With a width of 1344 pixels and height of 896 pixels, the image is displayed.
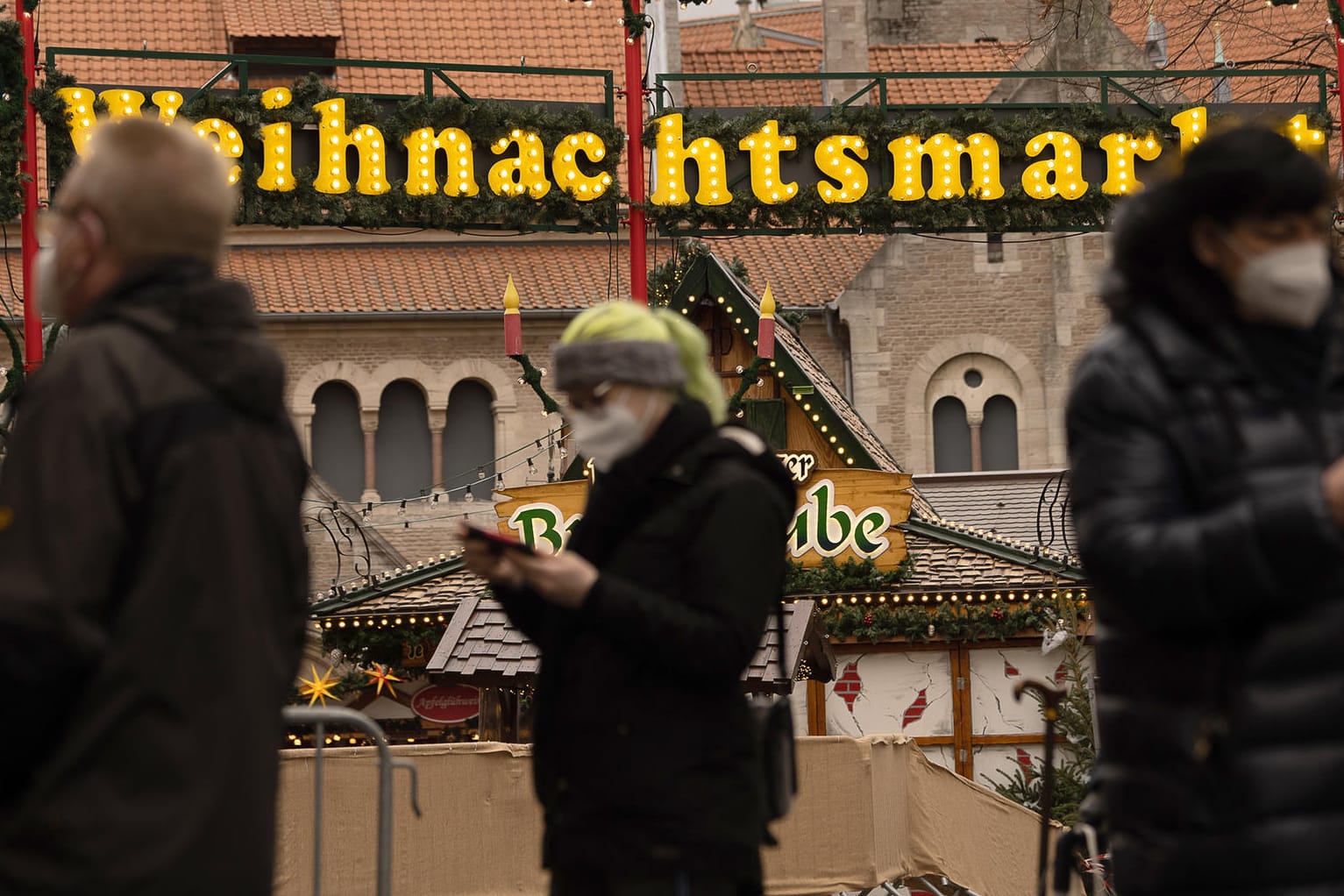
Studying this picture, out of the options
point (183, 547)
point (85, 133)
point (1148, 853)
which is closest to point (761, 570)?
point (1148, 853)

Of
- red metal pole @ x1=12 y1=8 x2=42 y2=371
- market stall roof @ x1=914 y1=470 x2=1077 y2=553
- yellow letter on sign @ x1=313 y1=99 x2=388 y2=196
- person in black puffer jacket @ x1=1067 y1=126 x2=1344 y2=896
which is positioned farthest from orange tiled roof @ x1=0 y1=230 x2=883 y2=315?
person in black puffer jacket @ x1=1067 y1=126 x2=1344 y2=896

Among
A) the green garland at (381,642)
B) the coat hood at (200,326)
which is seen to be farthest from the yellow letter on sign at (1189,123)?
the coat hood at (200,326)

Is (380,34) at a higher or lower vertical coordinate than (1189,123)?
higher

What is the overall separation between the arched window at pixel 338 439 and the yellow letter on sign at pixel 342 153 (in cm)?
1673

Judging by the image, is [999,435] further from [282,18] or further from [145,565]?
[145,565]

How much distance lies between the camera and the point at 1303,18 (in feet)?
109

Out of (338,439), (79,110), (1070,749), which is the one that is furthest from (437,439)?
(1070,749)

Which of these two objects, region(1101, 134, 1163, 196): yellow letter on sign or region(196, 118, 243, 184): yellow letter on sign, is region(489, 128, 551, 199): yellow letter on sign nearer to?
region(196, 118, 243, 184): yellow letter on sign

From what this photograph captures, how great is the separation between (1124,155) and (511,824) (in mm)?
10662

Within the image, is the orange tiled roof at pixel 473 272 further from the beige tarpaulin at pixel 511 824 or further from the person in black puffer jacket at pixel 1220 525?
the person in black puffer jacket at pixel 1220 525

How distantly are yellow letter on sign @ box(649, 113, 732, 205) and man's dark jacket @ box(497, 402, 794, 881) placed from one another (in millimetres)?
12166

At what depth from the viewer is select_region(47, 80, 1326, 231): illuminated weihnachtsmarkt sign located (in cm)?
1580

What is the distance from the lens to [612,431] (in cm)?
372

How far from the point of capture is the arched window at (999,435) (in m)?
32.5
